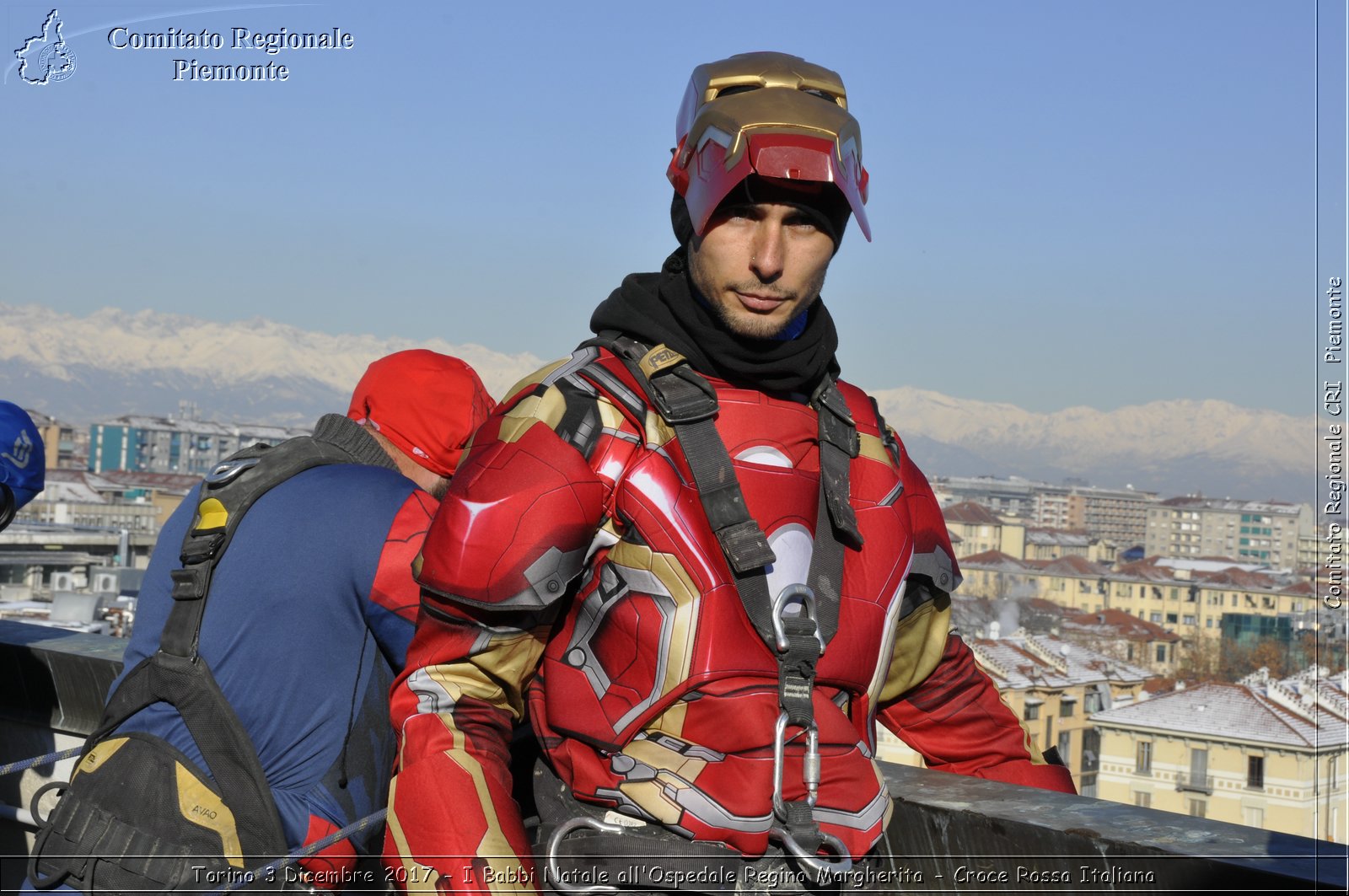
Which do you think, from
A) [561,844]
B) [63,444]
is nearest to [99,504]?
[63,444]

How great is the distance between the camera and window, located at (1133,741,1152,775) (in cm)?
5562

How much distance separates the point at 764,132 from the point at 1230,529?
6287 inches

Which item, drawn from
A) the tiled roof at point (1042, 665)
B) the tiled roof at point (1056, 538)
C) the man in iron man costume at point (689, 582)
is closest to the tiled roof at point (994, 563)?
the tiled roof at point (1056, 538)

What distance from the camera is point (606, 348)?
282 centimetres

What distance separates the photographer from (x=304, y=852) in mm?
3125

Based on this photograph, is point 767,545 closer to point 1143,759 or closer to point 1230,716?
point 1230,716

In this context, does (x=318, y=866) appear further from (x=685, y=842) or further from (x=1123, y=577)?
(x=1123, y=577)

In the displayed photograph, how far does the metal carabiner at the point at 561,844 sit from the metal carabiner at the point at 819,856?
0.95 ft

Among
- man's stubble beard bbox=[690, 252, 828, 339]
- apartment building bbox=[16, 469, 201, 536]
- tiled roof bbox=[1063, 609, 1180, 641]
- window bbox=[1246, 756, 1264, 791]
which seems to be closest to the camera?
man's stubble beard bbox=[690, 252, 828, 339]

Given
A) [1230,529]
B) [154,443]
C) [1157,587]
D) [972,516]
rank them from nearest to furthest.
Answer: [1157,587]
[972,516]
[1230,529]
[154,443]

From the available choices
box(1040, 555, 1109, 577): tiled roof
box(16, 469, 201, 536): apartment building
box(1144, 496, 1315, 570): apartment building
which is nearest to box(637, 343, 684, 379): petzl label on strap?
box(16, 469, 201, 536): apartment building

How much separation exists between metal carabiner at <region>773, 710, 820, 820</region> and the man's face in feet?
2.45

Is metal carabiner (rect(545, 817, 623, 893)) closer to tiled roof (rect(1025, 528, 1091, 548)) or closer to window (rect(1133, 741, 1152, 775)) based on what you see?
window (rect(1133, 741, 1152, 775))

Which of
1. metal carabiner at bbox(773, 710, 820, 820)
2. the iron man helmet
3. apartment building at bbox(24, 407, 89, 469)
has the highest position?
apartment building at bbox(24, 407, 89, 469)
